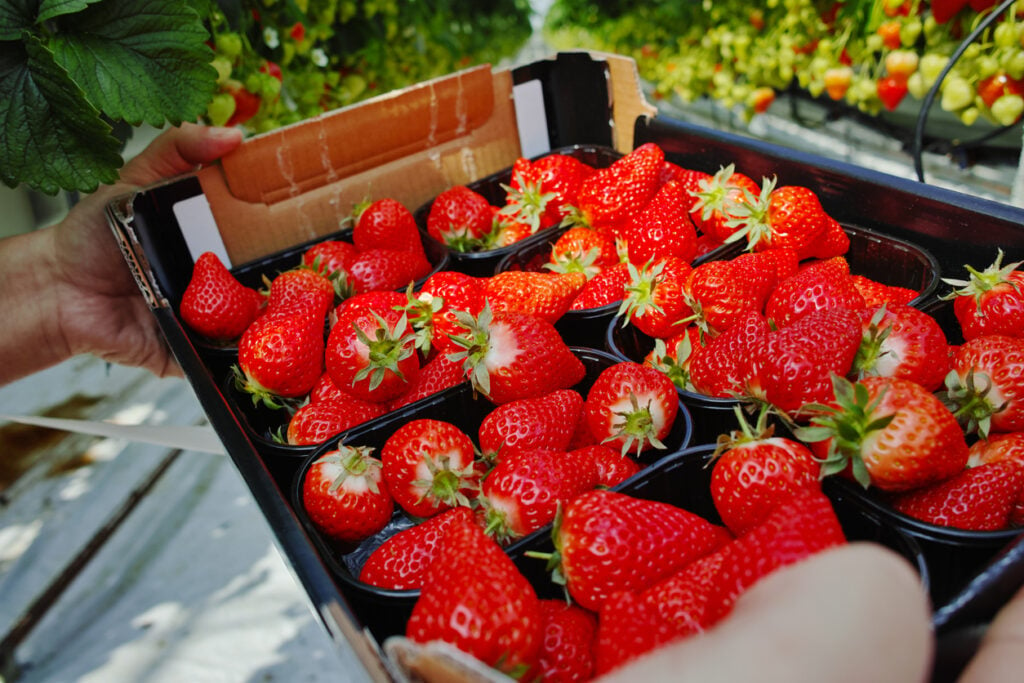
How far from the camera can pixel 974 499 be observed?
770mm

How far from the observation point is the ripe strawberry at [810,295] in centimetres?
101

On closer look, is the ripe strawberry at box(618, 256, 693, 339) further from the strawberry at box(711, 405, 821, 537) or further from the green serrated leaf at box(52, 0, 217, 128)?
the green serrated leaf at box(52, 0, 217, 128)

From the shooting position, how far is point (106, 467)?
2215 millimetres

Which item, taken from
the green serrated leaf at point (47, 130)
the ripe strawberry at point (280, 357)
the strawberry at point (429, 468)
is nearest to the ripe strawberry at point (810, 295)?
the strawberry at point (429, 468)

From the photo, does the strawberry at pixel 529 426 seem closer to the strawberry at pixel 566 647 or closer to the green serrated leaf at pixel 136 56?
the strawberry at pixel 566 647

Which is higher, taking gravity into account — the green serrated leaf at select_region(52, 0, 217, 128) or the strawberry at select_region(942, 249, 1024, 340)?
the green serrated leaf at select_region(52, 0, 217, 128)

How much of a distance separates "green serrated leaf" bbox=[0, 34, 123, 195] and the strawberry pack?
15cm

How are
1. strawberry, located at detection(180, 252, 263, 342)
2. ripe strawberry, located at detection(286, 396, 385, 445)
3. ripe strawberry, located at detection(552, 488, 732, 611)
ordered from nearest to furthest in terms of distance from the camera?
1. ripe strawberry, located at detection(552, 488, 732, 611)
2. ripe strawberry, located at detection(286, 396, 385, 445)
3. strawberry, located at detection(180, 252, 263, 342)

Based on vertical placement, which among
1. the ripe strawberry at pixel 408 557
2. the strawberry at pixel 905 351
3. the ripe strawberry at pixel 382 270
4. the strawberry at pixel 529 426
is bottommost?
the ripe strawberry at pixel 408 557

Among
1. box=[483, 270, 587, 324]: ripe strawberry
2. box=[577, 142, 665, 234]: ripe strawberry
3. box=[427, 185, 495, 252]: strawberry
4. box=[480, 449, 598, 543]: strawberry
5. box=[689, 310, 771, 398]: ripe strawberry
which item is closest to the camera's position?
box=[480, 449, 598, 543]: strawberry

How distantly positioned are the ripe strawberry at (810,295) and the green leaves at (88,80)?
3.21 feet

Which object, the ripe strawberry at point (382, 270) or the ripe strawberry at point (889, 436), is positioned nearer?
the ripe strawberry at point (889, 436)

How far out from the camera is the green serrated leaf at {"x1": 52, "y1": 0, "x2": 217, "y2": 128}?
44.6 inches

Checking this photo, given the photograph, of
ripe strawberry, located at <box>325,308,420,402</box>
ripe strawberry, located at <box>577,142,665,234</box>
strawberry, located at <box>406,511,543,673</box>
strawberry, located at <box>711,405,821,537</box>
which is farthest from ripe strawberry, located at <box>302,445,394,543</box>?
ripe strawberry, located at <box>577,142,665,234</box>
